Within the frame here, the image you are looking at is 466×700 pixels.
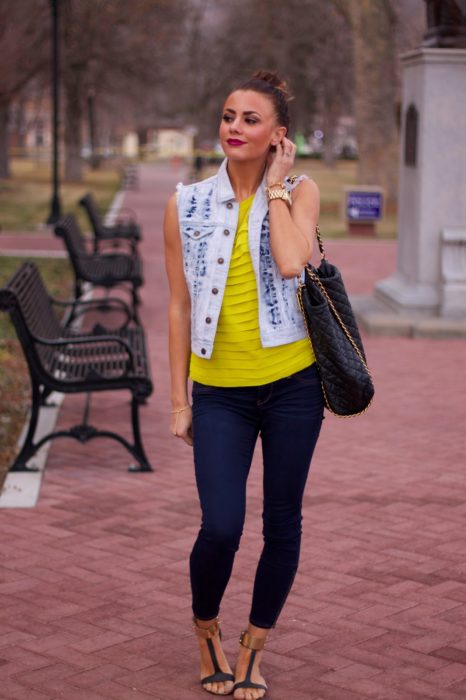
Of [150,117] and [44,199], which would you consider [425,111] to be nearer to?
[44,199]

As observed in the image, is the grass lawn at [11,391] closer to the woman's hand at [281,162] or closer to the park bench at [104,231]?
the park bench at [104,231]

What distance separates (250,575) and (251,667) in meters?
1.26

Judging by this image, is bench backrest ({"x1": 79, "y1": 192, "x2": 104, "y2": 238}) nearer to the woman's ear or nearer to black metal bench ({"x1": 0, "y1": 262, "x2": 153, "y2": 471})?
black metal bench ({"x1": 0, "y1": 262, "x2": 153, "y2": 471})

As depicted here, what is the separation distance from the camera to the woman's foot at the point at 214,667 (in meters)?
4.02

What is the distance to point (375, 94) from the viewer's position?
32.3 m

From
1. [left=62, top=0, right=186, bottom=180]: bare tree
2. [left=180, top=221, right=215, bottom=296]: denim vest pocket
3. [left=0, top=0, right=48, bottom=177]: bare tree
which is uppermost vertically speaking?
[left=62, top=0, right=186, bottom=180]: bare tree

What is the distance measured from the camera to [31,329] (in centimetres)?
691

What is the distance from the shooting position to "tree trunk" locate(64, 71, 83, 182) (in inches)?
1791

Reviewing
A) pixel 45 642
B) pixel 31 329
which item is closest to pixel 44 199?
pixel 31 329

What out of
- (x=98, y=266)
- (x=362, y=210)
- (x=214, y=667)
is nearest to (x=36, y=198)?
(x=362, y=210)

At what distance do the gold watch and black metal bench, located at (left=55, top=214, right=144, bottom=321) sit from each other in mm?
7258

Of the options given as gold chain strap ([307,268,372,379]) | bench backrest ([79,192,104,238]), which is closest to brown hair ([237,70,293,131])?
gold chain strap ([307,268,372,379])

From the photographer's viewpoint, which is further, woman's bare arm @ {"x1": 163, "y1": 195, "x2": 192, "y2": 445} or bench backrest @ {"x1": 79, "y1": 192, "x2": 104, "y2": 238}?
bench backrest @ {"x1": 79, "y1": 192, "x2": 104, "y2": 238}

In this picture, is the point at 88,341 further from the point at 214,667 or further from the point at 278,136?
the point at 278,136
